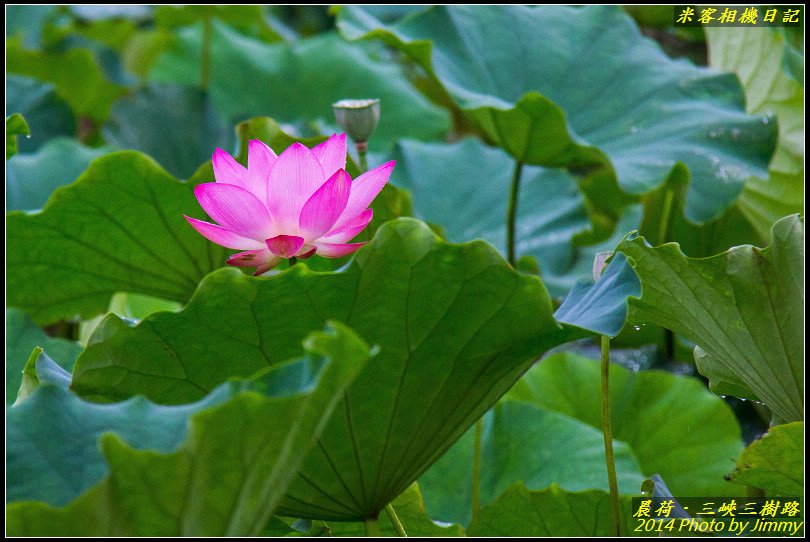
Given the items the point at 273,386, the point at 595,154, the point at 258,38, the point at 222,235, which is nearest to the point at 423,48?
the point at 595,154

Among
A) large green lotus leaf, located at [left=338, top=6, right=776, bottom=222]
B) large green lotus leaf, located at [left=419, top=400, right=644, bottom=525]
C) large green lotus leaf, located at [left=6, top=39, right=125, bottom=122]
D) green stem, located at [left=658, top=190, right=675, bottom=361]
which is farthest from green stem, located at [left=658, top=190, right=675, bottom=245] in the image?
large green lotus leaf, located at [left=6, top=39, right=125, bottom=122]

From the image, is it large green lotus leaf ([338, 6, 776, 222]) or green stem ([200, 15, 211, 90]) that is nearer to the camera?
large green lotus leaf ([338, 6, 776, 222])

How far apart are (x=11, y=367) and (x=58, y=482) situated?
0.55 m

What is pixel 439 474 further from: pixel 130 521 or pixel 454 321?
pixel 130 521

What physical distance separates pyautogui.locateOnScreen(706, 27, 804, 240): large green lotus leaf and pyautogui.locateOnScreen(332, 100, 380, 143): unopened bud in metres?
0.72

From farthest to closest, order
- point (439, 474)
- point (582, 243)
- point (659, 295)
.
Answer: point (582, 243), point (439, 474), point (659, 295)

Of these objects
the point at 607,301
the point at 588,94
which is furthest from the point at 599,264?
the point at 588,94

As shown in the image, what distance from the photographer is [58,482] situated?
22.7 inches

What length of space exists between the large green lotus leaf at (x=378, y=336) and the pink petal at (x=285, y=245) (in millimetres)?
85

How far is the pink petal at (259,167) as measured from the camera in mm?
756

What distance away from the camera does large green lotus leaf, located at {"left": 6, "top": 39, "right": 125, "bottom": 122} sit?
2.16 m

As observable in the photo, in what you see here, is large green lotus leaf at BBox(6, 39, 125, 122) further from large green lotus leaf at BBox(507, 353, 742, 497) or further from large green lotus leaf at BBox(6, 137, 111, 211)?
large green lotus leaf at BBox(507, 353, 742, 497)

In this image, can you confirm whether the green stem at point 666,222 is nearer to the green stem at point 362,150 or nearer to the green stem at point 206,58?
the green stem at point 362,150

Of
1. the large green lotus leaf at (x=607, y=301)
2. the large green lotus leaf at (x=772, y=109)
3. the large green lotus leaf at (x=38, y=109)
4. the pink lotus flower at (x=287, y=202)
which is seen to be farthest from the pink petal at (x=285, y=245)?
the large green lotus leaf at (x=38, y=109)
